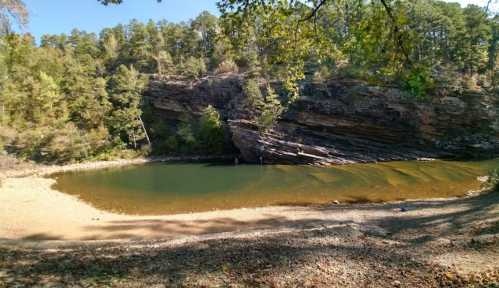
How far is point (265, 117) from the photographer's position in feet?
112

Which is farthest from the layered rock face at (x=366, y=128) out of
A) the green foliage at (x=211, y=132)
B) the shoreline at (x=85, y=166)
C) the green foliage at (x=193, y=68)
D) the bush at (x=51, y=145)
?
the bush at (x=51, y=145)

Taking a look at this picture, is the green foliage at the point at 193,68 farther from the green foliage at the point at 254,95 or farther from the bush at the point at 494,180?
the bush at the point at 494,180

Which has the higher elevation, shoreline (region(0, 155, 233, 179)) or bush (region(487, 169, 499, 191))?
bush (region(487, 169, 499, 191))

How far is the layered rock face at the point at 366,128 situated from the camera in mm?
31875

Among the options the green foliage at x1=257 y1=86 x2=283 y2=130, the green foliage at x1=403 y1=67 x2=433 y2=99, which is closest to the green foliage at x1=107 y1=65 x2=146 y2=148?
the green foliage at x1=257 y1=86 x2=283 y2=130

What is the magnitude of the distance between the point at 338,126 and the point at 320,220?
80.9 ft

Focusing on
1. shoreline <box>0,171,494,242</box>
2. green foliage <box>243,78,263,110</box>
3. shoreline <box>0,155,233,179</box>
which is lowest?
shoreline <box>0,171,494,242</box>

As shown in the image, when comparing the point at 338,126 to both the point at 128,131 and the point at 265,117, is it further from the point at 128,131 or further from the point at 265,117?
the point at 128,131

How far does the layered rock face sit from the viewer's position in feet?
105

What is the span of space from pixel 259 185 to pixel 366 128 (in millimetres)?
18920

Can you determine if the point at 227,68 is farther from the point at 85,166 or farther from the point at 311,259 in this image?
the point at 311,259

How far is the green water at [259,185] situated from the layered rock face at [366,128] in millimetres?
4267

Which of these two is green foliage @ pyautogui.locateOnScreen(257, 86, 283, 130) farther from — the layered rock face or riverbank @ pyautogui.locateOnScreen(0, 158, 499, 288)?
riverbank @ pyautogui.locateOnScreen(0, 158, 499, 288)

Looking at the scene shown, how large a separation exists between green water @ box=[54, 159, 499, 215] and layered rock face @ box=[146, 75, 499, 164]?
14.0 feet
